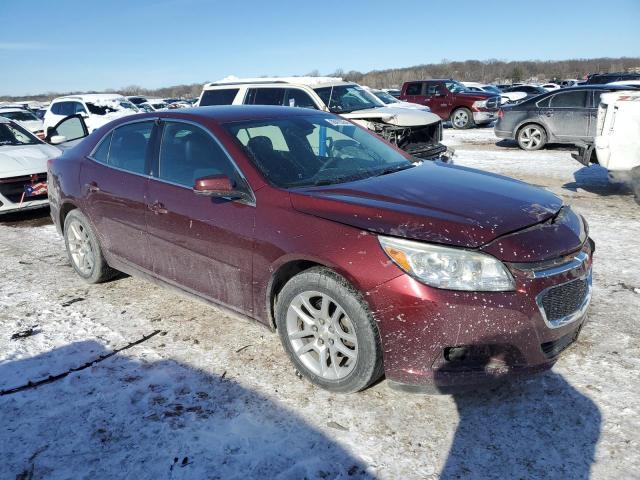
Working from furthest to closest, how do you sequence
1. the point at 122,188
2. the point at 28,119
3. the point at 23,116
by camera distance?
the point at 28,119 < the point at 23,116 < the point at 122,188

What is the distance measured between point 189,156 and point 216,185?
67 centimetres

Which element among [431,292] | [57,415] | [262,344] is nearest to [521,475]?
[431,292]

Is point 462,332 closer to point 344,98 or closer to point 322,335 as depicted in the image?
point 322,335

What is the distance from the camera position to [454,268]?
8.52 ft

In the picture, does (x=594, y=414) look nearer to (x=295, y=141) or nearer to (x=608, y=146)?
(x=295, y=141)

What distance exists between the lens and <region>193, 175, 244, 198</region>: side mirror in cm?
323

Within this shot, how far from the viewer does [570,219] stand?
10.2 feet

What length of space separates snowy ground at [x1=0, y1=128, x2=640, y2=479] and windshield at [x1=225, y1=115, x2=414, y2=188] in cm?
120

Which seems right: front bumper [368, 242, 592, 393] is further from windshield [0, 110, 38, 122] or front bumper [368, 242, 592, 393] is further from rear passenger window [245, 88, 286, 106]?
windshield [0, 110, 38, 122]

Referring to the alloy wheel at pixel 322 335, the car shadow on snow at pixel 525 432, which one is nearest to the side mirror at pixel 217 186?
the alloy wheel at pixel 322 335

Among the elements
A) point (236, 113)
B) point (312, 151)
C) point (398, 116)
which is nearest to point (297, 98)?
point (398, 116)

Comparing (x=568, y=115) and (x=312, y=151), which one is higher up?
(x=312, y=151)

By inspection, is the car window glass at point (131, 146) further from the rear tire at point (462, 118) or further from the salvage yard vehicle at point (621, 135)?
the rear tire at point (462, 118)

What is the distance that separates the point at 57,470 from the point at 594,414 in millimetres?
2685
